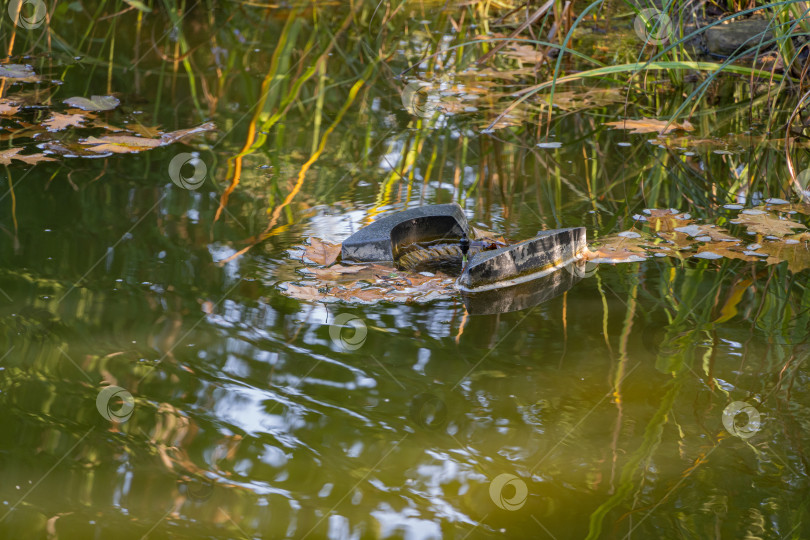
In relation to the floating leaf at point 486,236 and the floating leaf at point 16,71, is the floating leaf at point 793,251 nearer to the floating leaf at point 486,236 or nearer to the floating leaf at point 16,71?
the floating leaf at point 486,236

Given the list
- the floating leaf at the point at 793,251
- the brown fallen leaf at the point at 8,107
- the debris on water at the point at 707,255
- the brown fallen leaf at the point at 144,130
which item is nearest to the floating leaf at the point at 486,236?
the debris on water at the point at 707,255

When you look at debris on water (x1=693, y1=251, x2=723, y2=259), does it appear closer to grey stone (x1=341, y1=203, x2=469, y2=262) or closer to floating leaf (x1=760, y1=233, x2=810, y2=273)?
floating leaf (x1=760, y1=233, x2=810, y2=273)

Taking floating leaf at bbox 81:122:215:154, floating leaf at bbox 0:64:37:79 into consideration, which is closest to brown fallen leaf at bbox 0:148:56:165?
floating leaf at bbox 81:122:215:154

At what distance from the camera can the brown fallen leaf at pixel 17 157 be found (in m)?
2.86

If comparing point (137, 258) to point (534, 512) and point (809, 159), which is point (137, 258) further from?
point (809, 159)

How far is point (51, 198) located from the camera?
8.53 ft

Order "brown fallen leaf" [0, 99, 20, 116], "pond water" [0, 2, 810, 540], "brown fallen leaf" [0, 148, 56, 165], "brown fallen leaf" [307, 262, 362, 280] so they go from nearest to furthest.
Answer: "pond water" [0, 2, 810, 540], "brown fallen leaf" [307, 262, 362, 280], "brown fallen leaf" [0, 148, 56, 165], "brown fallen leaf" [0, 99, 20, 116]

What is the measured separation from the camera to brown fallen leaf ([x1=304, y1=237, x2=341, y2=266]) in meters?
2.27

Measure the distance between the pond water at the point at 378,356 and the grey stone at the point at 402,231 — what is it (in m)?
0.14

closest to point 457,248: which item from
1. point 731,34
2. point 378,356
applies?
point 378,356

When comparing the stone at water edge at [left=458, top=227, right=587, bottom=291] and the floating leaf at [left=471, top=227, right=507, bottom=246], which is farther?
the floating leaf at [left=471, top=227, right=507, bottom=246]

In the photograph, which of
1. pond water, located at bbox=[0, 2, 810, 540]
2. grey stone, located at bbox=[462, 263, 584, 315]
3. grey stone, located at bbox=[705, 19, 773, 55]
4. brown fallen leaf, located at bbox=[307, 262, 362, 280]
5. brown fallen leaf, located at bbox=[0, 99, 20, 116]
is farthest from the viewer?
grey stone, located at bbox=[705, 19, 773, 55]

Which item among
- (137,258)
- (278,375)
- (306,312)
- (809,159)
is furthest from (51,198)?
(809,159)

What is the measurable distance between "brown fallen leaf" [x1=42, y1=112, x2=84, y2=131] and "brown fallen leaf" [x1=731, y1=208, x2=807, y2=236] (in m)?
2.32
